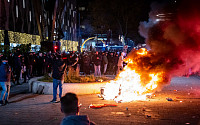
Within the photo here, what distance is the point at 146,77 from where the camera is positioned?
11.4m

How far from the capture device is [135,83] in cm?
1128

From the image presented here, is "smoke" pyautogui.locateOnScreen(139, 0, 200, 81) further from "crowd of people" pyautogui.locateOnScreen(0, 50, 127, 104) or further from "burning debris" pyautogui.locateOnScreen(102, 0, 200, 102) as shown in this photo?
"crowd of people" pyautogui.locateOnScreen(0, 50, 127, 104)

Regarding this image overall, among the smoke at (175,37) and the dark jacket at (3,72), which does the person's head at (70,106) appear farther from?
the smoke at (175,37)

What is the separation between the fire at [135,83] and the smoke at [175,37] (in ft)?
1.27

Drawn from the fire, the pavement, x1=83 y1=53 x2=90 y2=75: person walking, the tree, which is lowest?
the pavement

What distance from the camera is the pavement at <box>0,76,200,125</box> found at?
710 cm

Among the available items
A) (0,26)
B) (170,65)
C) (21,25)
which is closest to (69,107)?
(170,65)

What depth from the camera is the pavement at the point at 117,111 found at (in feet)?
23.3

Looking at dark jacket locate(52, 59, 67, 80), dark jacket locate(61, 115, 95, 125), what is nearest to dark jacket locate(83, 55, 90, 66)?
dark jacket locate(52, 59, 67, 80)

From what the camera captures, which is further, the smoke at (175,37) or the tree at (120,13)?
the tree at (120,13)

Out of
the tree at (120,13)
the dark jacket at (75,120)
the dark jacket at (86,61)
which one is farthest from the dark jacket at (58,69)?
the tree at (120,13)

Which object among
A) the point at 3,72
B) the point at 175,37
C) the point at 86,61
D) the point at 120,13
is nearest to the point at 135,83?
the point at 175,37

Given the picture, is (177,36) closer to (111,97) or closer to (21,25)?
(111,97)

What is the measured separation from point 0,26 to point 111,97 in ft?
65.0
